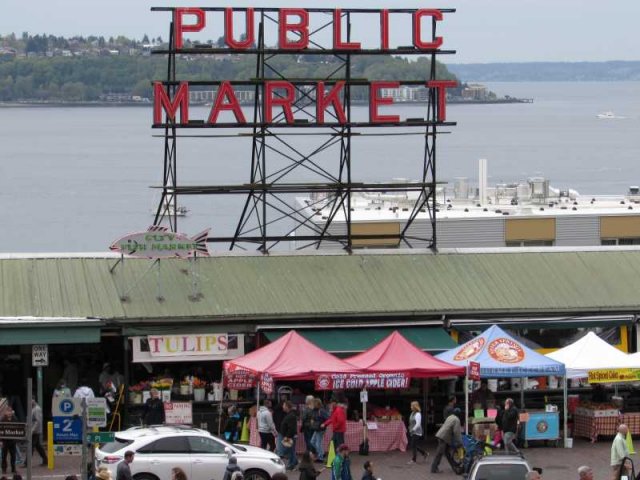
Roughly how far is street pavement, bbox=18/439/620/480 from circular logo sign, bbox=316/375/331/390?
5.29 feet

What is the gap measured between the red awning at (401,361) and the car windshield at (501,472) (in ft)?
22.9

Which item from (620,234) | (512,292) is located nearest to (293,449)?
(512,292)

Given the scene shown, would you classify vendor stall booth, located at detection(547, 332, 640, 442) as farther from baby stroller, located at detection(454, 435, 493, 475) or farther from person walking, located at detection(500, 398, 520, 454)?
baby stroller, located at detection(454, 435, 493, 475)

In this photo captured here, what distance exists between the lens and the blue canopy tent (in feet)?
104

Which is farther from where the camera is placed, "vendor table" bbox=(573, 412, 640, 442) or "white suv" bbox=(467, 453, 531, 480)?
"vendor table" bbox=(573, 412, 640, 442)

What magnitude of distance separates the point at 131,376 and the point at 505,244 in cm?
2945

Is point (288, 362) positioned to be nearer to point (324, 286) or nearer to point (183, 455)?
point (324, 286)

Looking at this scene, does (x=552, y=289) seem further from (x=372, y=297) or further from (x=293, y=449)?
(x=293, y=449)

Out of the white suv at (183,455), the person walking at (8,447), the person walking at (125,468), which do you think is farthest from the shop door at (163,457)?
the person walking at (8,447)

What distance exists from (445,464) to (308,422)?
2828mm

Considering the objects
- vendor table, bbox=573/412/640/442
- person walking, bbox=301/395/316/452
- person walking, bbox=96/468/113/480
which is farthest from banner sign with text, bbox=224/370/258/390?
person walking, bbox=96/468/113/480

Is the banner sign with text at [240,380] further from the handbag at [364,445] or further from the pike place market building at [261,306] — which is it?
the handbag at [364,445]

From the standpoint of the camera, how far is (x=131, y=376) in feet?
113

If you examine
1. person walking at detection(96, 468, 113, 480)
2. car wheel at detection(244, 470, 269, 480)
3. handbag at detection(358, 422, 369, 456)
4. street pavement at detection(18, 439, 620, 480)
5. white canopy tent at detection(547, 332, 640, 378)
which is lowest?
street pavement at detection(18, 439, 620, 480)
